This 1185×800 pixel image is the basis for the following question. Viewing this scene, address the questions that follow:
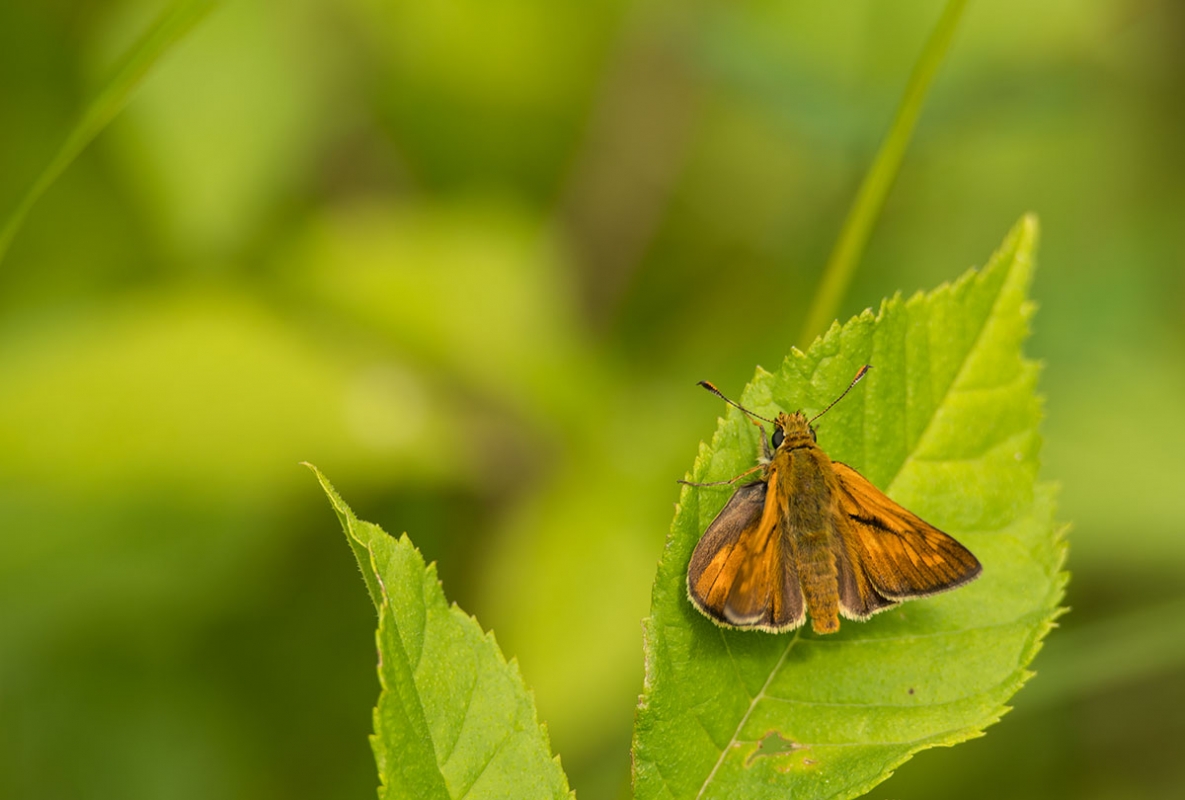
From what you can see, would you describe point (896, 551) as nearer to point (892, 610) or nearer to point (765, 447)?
point (892, 610)

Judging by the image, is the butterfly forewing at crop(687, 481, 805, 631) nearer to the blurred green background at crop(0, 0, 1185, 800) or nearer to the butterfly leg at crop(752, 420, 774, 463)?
the butterfly leg at crop(752, 420, 774, 463)

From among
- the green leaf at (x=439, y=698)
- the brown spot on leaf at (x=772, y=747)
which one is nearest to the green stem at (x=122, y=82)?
the green leaf at (x=439, y=698)

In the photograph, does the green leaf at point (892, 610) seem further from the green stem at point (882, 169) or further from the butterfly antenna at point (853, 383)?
the green stem at point (882, 169)

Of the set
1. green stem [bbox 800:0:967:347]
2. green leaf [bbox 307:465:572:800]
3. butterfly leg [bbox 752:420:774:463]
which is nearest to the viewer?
green leaf [bbox 307:465:572:800]

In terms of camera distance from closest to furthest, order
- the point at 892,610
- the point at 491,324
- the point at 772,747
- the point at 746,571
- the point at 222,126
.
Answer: the point at 772,747 → the point at 746,571 → the point at 892,610 → the point at 222,126 → the point at 491,324

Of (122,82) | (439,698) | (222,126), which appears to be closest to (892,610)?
(439,698)

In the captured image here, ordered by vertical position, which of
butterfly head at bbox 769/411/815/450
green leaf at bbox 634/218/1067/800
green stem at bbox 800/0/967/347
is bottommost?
green leaf at bbox 634/218/1067/800

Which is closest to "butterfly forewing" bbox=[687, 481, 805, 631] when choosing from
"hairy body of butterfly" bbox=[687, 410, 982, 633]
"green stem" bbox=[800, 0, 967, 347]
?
"hairy body of butterfly" bbox=[687, 410, 982, 633]
